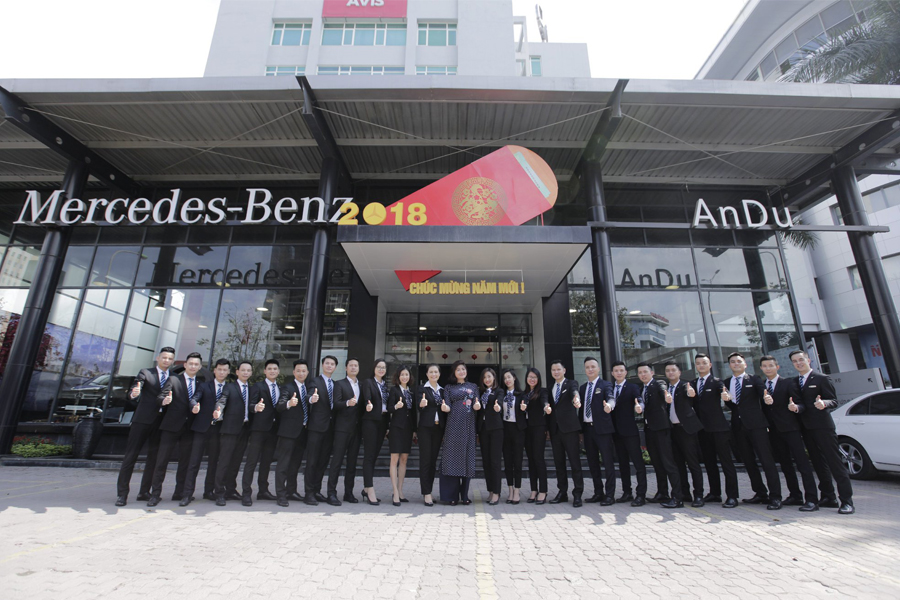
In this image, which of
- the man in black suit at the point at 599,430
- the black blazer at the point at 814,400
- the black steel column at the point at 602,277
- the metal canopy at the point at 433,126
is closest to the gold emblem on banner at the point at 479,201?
the metal canopy at the point at 433,126

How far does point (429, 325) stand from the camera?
47.2ft

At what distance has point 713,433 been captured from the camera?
5.95 metres

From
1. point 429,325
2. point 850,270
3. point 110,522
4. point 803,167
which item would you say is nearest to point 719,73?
point 850,270

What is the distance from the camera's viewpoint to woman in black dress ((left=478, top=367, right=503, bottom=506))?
602cm

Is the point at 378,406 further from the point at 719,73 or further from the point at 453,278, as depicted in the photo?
the point at 719,73

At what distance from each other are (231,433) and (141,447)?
1154 mm

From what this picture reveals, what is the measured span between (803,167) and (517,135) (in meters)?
9.08

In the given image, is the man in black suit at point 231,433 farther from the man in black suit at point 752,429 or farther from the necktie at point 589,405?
the man in black suit at point 752,429

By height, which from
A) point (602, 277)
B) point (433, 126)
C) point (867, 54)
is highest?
point (867, 54)

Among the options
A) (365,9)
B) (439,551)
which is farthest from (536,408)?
(365,9)

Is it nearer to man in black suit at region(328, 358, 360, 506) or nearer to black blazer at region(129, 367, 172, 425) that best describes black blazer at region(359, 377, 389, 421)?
man in black suit at region(328, 358, 360, 506)

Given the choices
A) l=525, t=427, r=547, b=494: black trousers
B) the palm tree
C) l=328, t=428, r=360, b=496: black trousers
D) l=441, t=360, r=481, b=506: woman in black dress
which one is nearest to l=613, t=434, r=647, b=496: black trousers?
l=525, t=427, r=547, b=494: black trousers

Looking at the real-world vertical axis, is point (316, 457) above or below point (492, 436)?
below

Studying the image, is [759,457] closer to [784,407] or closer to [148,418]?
[784,407]
